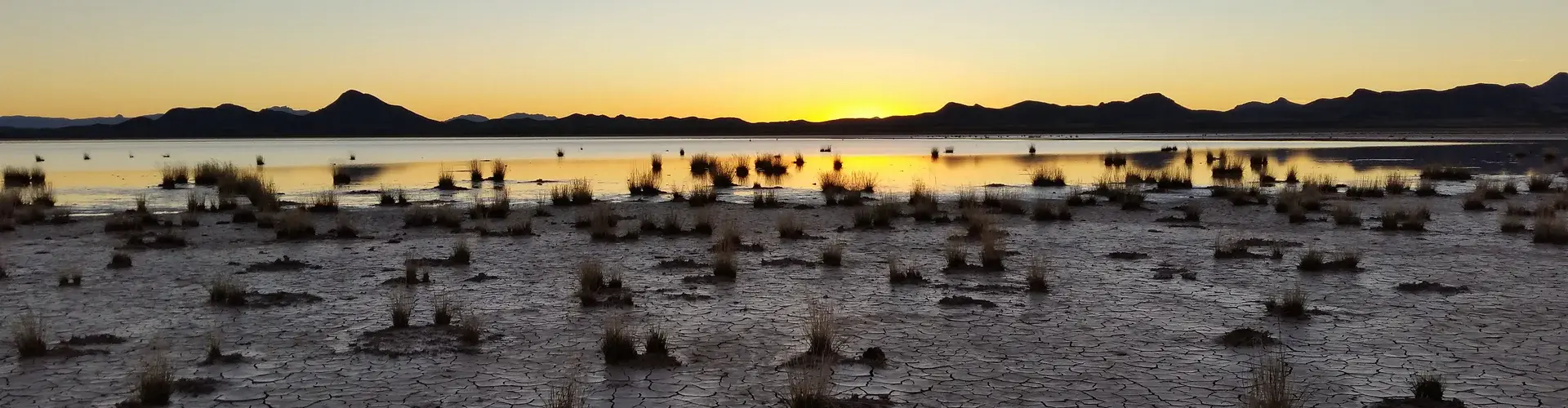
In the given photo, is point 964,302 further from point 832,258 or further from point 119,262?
point 119,262

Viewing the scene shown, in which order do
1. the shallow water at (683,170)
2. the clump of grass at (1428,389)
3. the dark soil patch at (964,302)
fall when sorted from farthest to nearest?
the shallow water at (683,170), the dark soil patch at (964,302), the clump of grass at (1428,389)

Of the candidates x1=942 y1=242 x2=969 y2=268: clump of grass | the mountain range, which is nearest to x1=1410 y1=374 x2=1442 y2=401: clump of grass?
x1=942 y1=242 x2=969 y2=268: clump of grass

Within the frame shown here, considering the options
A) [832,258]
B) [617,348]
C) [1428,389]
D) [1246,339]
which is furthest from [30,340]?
[1428,389]

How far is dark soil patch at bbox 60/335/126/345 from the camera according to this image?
25.4ft

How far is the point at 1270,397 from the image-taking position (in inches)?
208

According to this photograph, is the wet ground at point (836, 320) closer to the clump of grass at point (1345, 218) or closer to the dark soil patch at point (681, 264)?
the dark soil patch at point (681, 264)

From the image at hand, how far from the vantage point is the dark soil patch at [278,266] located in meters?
12.1

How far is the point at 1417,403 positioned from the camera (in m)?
5.91

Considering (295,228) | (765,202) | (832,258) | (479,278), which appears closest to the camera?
(479,278)

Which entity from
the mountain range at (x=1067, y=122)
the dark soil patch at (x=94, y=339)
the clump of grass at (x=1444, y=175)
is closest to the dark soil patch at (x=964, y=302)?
the dark soil patch at (x=94, y=339)

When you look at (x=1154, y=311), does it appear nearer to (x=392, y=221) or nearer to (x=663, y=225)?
(x=663, y=225)

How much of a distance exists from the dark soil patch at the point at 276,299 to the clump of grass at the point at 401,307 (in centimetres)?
78

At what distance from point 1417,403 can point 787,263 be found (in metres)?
7.56

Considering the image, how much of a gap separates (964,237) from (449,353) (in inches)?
367
